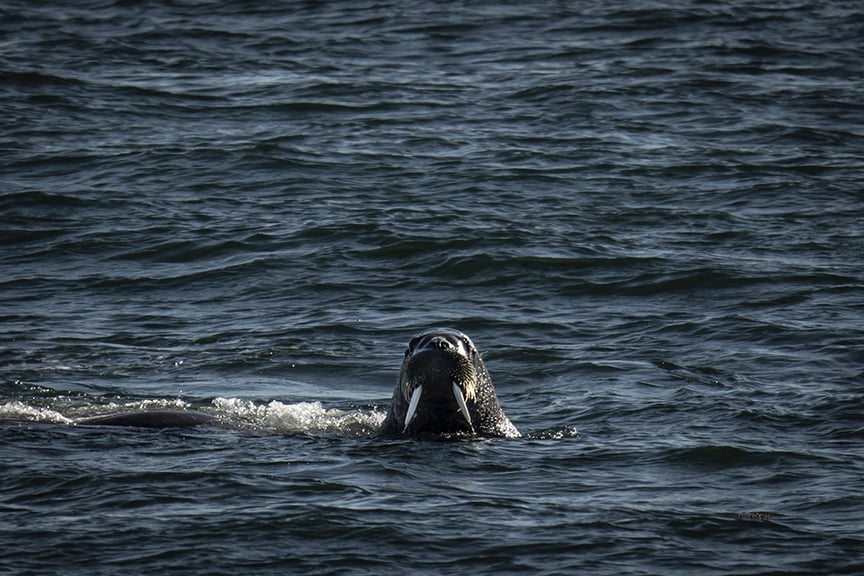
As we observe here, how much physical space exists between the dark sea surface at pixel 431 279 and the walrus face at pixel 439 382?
35cm

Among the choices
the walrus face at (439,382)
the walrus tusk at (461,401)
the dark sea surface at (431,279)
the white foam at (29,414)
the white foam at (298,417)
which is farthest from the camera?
the white foam at (29,414)

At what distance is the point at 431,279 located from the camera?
15.1 metres

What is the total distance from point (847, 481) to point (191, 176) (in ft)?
39.1

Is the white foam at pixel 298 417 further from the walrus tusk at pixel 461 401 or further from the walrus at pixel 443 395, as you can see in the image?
the walrus tusk at pixel 461 401

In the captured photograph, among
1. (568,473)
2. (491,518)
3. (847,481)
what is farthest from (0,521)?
(847,481)

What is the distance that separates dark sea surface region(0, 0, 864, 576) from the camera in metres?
7.82

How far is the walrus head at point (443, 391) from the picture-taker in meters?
9.15

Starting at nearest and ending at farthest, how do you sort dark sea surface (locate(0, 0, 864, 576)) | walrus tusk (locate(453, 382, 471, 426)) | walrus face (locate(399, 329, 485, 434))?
dark sea surface (locate(0, 0, 864, 576)) → walrus tusk (locate(453, 382, 471, 426)) → walrus face (locate(399, 329, 485, 434))

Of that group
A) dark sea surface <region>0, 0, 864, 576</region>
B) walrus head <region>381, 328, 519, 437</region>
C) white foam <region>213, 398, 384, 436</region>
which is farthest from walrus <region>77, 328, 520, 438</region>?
white foam <region>213, 398, 384, 436</region>

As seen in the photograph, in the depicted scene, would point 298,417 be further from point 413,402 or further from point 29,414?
point 29,414

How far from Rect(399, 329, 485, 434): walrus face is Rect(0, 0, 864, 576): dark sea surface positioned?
1.14 feet

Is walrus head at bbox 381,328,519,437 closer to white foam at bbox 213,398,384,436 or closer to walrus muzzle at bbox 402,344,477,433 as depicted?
walrus muzzle at bbox 402,344,477,433

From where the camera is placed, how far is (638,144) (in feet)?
65.9

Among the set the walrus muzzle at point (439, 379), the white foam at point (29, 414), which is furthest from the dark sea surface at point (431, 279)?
the walrus muzzle at point (439, 379)
